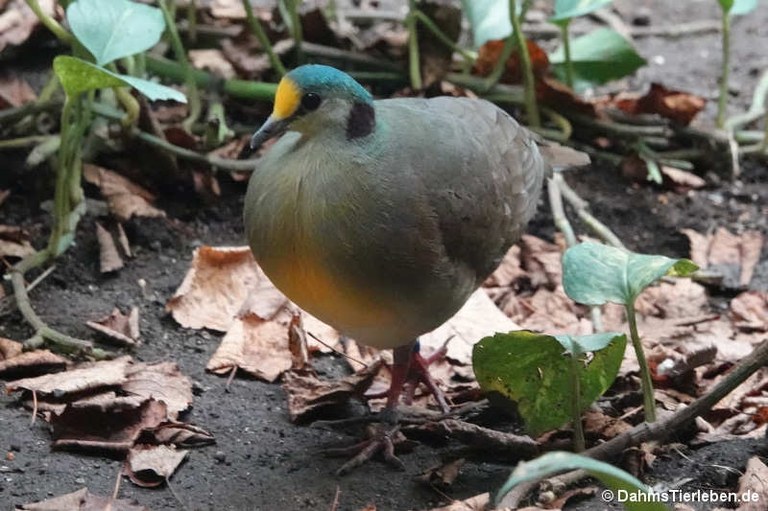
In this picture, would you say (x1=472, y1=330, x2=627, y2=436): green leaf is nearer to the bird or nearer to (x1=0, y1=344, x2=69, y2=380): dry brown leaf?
the bird

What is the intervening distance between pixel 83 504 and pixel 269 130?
102 centimetres

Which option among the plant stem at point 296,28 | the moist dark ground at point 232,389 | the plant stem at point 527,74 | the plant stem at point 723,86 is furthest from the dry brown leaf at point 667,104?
the plant stem at point 296,28

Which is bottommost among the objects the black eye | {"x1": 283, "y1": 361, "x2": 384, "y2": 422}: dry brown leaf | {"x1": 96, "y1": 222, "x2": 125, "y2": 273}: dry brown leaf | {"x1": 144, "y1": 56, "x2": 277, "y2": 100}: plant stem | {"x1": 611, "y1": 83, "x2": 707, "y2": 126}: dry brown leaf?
{"x1": 611, "y1": 83, "x2": 707, "y2": 126}: dry brown leaf

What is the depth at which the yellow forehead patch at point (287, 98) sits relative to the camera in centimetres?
290

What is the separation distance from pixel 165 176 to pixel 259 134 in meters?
1.80

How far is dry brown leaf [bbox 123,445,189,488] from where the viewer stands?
9.68ft

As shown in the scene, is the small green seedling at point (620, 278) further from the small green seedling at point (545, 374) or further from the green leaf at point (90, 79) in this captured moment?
the green leaf at point (90, 79)

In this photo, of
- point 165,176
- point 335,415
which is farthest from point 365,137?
point 165,176

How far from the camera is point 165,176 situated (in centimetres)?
461

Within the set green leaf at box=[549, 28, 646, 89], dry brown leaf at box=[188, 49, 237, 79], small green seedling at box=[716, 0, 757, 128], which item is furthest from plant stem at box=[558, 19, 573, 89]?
dry brown leaf at box=[188, 49, 237, 79]

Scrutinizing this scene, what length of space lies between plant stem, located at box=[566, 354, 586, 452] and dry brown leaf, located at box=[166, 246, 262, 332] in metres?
1.37

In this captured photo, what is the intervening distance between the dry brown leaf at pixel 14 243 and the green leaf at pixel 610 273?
203 centimetres

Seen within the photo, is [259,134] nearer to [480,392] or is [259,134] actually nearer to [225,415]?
[225,415]

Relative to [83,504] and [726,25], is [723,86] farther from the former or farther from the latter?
[83,504]
